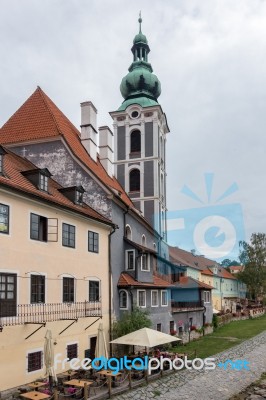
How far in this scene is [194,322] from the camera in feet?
126

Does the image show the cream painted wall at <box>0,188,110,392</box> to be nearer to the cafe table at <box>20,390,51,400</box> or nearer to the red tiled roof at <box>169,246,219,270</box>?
the cafe table at <box>20,390,51,400</box>

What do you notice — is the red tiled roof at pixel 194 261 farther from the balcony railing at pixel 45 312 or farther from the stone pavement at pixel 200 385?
the balcony railing at pixel 45 312

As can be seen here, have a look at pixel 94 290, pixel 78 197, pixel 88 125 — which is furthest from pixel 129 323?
pixel 88 125

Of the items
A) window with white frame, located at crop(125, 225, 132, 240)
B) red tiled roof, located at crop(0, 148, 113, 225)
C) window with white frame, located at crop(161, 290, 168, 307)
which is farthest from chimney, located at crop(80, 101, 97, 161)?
window with white frame, located at crop(161, 290, 168, 307)

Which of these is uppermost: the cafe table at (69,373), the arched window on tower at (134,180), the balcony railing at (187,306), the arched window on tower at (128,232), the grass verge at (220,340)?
the arched window on tower at (134,180)

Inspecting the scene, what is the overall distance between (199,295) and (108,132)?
18.0 metres

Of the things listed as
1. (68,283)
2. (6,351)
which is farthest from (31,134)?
(6,351)

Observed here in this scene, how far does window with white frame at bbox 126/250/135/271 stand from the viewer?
90.4 feet

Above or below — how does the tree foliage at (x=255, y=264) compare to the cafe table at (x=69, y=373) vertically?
above

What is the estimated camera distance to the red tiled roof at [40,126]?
26828 millimetres

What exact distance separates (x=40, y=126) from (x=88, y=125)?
3.84m

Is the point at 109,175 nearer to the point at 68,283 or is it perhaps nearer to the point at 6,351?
the point at 68,283

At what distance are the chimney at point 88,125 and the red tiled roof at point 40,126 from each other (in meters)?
0.44

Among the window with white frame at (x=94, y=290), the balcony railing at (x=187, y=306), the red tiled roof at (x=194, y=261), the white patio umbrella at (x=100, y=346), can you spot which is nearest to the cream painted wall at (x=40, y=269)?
the window with white frame at (x=94, y=290)
